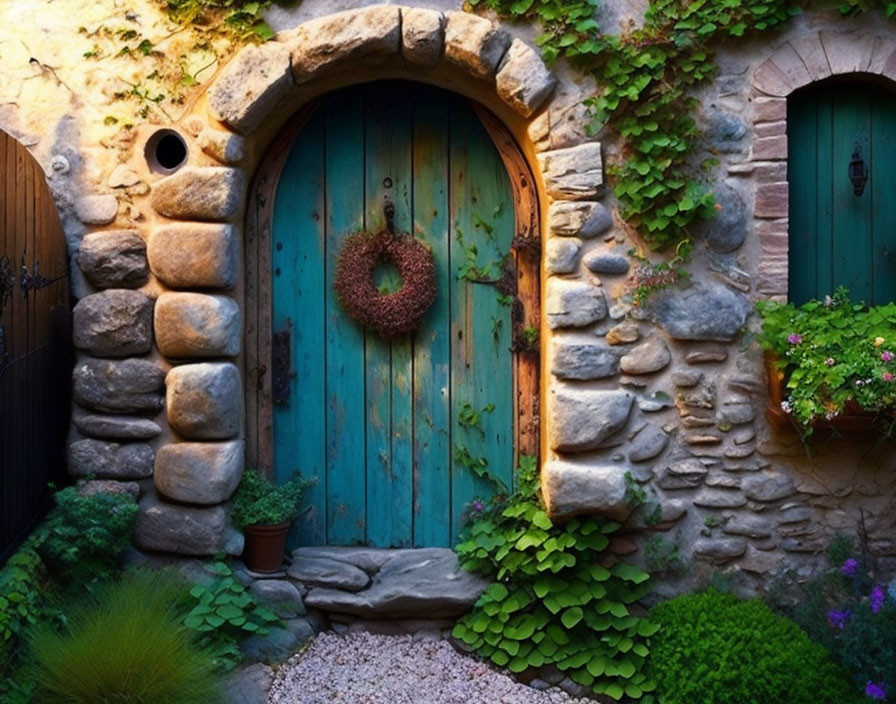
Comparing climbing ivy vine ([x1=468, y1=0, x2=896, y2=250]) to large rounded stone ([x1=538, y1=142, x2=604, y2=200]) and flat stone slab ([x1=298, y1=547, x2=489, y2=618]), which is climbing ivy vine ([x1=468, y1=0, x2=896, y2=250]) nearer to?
large rounded stone ([x1=538, y1=142, x2=604, y2=200])

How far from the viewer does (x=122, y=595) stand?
348 centimetres

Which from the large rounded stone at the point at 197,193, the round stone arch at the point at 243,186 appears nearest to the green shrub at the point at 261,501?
the round stone arch at the point at 243,186

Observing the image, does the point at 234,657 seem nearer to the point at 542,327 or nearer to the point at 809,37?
the point at 542,327

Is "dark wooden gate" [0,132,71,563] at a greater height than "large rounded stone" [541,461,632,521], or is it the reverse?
"dark wooden gate" [0,132,71,563]

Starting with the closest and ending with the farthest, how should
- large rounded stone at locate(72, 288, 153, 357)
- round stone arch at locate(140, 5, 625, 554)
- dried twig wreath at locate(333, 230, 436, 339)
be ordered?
round stone arch at locate(140, 5, 625, 554) → large rounded stone at locate(72, 288, 153, 357) → dried twig wreath at locate(333, 230, 436, 339)

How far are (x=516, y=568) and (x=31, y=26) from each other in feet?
9.46

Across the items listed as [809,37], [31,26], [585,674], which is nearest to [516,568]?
[585,674]

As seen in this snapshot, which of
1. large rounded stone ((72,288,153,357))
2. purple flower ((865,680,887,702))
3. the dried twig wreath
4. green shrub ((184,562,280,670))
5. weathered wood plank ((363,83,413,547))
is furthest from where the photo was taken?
weathered wood plank ((363,83,413,547))

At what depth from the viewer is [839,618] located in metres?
3.54

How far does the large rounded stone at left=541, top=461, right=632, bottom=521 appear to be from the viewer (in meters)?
3.71

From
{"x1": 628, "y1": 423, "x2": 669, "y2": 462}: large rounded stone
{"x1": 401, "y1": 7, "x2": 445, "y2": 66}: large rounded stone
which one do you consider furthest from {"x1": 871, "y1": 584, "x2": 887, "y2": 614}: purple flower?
{"x1": 401, "y1": 7, "x2": 445, "y2": 66}: large rounded stone

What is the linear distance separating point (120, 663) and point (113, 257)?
157cm

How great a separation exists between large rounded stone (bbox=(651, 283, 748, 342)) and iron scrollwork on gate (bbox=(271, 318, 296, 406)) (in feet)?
5.03

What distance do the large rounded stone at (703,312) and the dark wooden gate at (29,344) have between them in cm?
227
